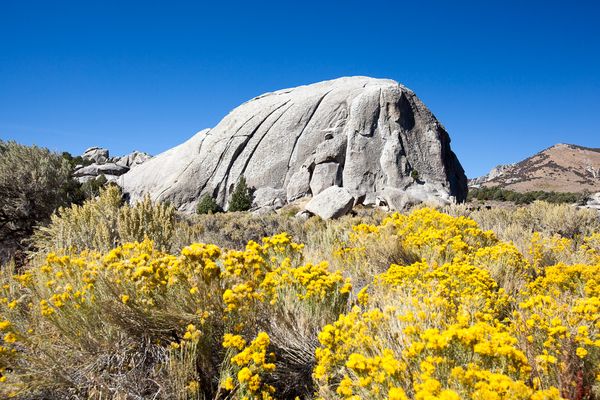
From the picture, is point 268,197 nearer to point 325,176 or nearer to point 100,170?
point 325,176

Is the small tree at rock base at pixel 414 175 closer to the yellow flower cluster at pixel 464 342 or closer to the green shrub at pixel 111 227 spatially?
the green shrub at pixel 111 227

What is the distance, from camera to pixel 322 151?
28781 millimetres

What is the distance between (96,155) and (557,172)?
8596 centimetres

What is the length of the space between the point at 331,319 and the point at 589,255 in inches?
171

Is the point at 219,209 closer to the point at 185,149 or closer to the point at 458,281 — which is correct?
the point at 185,149

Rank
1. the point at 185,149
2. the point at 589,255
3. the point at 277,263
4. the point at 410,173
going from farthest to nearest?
the point at 185,149, the point at 410,173, the point at 589,255, the point at 277,263

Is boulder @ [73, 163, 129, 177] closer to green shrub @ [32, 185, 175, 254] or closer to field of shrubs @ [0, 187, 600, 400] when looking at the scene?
green shrub @ [32, 185, 175, 254]

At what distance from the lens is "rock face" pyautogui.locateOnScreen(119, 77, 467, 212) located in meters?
28.0

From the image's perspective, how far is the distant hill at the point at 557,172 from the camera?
64000mm

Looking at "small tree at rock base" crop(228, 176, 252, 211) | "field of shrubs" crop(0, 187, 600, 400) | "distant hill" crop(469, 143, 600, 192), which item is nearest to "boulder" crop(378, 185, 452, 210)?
"small tree at rock base" crop(228, 176, 252, 211)

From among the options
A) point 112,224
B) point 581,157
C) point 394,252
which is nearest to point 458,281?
point 394,252

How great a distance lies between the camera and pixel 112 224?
244 inches

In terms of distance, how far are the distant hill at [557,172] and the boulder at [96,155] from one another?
66834 millimetres

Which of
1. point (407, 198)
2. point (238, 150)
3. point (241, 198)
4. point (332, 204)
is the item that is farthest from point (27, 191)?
point (407, 198)
